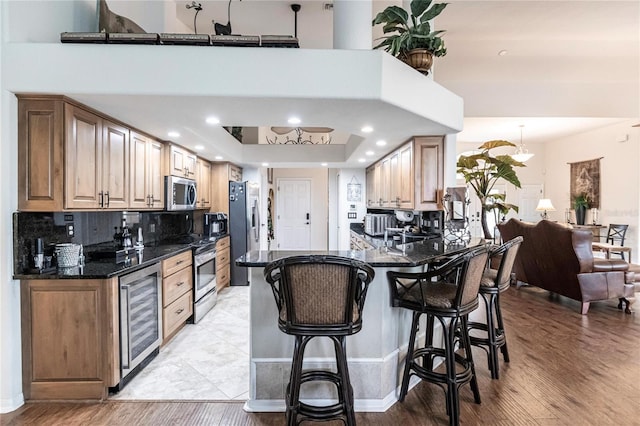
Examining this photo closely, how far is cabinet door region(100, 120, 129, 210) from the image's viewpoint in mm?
2867

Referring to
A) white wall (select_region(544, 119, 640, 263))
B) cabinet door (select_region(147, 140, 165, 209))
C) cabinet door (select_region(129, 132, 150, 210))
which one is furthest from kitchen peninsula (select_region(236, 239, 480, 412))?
white wall (select_region(544, 119, 640, 263))

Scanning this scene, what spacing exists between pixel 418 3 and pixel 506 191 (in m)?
7.91

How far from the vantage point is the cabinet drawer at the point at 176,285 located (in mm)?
3235

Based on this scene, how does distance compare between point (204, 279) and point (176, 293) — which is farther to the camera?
point (204, 279)

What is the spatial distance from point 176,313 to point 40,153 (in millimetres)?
1871

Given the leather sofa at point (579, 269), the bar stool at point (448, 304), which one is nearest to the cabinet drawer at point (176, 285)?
the bar stool at point (448, 304)

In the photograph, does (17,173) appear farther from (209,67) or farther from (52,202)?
(209,67)

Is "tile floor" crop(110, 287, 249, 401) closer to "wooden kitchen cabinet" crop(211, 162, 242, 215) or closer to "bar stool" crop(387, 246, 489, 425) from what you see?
"bar stool" crop(387, 246, 489, 425)

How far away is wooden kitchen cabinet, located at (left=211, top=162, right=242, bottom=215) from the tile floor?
2.06 metres

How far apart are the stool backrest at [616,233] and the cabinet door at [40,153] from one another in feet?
29.1

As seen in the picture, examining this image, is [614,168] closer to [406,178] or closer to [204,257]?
[406,178]

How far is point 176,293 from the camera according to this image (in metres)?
3.49

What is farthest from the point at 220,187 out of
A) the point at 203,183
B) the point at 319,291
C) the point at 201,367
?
the point at 319,291

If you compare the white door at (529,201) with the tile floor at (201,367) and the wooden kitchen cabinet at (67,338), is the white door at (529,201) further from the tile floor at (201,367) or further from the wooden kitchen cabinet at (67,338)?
the wooden kitchen cabinet at (67,338)
